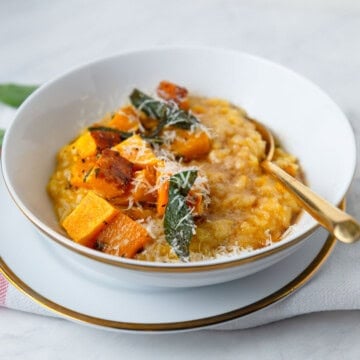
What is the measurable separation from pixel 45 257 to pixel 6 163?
1.71ft

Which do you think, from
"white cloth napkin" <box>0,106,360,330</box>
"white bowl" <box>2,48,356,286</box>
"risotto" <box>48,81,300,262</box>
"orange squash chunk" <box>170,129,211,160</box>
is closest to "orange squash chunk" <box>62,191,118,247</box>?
"risotto" <box>48,81,300,262</box>

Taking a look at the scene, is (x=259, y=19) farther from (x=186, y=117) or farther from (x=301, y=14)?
(x=186, y=117)

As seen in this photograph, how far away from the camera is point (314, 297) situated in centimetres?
306

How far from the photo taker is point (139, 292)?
3.00m

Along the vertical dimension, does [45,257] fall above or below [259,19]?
above

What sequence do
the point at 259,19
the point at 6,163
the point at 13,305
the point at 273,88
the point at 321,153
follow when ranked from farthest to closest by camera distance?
the point at 259,19 < the point at 273,88 < the point at 321,153 < the point at 6,163 < the point at 13,305

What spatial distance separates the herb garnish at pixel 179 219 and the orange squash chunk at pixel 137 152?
27cm

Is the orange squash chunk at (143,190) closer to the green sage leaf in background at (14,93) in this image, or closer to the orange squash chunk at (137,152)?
the orange squash chunk at (137,152)

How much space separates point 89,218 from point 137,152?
1.53 feet

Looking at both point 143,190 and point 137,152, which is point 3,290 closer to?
point 143,190

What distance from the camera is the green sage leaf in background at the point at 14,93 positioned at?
15.0 feet

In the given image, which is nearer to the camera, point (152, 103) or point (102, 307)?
point (102, 307)

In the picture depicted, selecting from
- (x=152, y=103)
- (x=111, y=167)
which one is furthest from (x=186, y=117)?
(x=111, y=167)

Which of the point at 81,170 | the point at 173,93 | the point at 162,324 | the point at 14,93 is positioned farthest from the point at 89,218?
the point at 14,93
